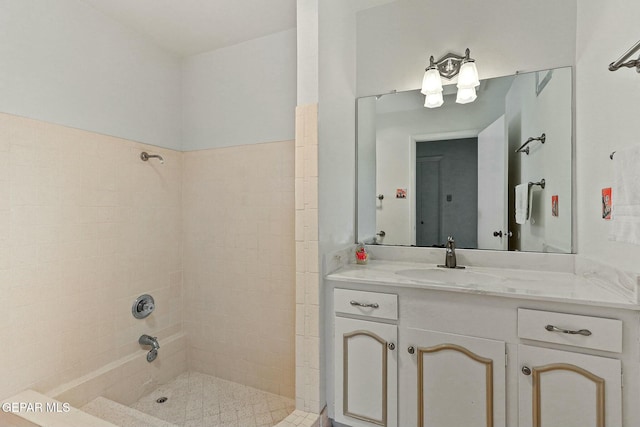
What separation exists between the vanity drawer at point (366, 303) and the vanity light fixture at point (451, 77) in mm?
1244

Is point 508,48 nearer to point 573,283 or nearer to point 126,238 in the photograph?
point 573,283

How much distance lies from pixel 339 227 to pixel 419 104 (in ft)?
3.12

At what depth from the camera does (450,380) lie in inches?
56.4

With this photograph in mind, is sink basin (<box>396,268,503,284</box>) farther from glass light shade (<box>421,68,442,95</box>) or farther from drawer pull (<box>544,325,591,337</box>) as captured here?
glass light shade (<box>421,68,442,95</box>)

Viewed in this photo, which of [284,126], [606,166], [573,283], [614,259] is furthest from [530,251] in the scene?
[284,126]

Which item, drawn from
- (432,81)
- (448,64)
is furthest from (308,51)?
(448,64)

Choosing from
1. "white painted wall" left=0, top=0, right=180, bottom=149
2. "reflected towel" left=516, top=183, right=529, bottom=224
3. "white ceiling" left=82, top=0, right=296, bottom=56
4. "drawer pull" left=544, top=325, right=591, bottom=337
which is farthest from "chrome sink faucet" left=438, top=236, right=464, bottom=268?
"white painted wall" left=0, top=0, right=180, bottom=149

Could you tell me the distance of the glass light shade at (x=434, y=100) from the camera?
78.2 inches

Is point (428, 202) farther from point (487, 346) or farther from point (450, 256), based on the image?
point (487, 346)

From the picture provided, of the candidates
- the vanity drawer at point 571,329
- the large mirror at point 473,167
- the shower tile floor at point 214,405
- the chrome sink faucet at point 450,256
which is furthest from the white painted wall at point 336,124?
the shower tile floor at point 214,405

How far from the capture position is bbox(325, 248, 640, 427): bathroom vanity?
3.90ft

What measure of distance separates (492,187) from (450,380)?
1115 mm

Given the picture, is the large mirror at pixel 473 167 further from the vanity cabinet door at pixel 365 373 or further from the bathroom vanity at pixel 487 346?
the vanity cabinet door at pixel 365 373

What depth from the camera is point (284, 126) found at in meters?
2.17
